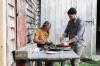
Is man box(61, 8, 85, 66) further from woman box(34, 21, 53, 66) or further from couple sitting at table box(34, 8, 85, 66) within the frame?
woman box(34, 21, 53, 66)

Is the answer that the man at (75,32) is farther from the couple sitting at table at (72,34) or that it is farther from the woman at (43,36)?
the woman at (43,36)

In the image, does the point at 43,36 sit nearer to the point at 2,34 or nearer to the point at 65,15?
the point at 2,34

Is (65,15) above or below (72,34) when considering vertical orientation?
above

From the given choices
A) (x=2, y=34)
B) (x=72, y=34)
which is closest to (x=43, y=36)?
(x=72, y=34)

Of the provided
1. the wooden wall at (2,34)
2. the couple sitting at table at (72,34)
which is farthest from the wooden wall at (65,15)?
the wooden wall at (2,34)

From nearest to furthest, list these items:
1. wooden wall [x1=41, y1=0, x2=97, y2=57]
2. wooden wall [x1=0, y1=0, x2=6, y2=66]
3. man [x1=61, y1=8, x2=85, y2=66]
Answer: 1. wooden wall [x1=0, y1=0, x2=6, y2=66]
2. man [x1=61, y1=8, x2=85, y2=66]
3. wooden wall [x1=41, y1=0, x2=97, y2=57]

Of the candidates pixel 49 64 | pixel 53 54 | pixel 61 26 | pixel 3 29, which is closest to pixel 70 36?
pixel 49 64

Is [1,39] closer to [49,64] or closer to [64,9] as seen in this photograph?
[49,64]

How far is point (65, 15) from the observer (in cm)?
1179

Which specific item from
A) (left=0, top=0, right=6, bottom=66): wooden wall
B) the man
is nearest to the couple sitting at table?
the man

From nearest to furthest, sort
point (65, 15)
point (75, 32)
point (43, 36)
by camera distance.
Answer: point (75, 32) < point (43, 36) < point (65, 15)

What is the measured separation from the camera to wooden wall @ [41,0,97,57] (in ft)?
38.5

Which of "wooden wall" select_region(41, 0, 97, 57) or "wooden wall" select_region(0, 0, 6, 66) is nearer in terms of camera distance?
"wooden wall" select_region(0, 0, 6, 66)

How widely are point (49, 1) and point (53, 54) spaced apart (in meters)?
6.67
